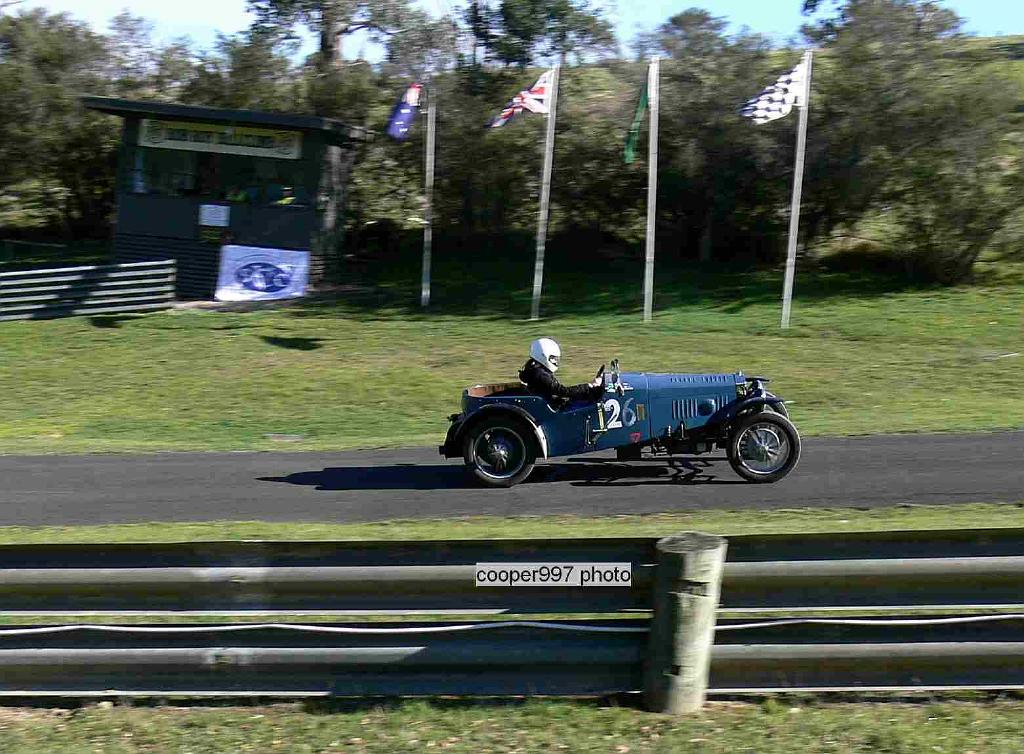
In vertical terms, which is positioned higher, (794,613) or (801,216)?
(801,216)

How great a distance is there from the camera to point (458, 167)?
104ft

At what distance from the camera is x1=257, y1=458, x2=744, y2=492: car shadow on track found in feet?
37.3

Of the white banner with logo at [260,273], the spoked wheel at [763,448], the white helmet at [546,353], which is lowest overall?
the spoked wheel at [763,448]

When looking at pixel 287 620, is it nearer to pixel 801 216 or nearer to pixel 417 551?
pixel 417 551

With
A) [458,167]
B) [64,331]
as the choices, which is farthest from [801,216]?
[64,331]

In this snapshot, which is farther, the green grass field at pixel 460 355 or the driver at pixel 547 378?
the green grass field at pixel 460 355

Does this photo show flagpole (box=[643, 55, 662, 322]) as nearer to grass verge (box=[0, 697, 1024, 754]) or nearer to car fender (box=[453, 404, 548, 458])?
car fender (box=[453, 404, 548, 458])

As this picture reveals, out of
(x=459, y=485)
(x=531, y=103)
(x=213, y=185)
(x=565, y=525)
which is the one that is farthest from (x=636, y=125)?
(x=565, y=525)

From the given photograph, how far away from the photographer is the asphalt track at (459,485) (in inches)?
408

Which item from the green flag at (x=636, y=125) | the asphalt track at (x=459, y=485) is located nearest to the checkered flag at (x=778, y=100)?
the green flag at (x=636, y=125)

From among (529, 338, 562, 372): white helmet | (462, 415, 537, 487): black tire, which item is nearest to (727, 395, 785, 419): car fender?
(529, 338, 562, 372): white helmet

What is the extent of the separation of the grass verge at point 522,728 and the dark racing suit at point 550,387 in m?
6.12

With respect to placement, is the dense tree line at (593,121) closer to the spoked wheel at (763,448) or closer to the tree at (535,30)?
the tree at (535,30)

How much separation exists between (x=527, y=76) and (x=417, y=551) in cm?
2968
